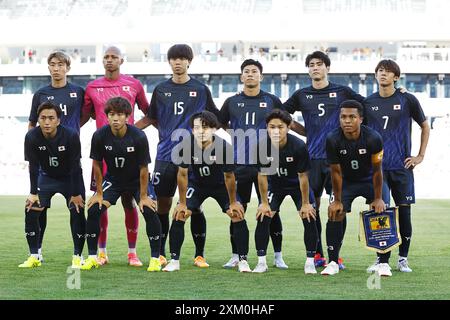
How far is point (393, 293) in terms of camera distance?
826cm

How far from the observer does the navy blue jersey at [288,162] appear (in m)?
9.73

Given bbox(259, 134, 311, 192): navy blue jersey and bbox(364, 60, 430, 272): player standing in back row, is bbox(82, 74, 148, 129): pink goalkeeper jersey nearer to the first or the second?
bbox(259, 134, 311, 192): navy blue jersey

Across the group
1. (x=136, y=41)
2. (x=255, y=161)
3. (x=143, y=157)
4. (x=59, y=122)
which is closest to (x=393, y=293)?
(x=255, y=161)

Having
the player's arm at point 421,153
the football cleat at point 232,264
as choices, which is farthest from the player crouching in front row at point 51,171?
the player's arm at point 421,153

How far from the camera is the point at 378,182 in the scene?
9531mm

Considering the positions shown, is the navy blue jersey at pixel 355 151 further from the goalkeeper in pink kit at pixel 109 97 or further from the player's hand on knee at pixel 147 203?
the goalkeeper in pink kit at pixel 109 97

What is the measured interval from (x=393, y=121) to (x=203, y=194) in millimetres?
1985

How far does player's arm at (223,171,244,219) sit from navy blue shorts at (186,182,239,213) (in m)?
Answer: 0.16

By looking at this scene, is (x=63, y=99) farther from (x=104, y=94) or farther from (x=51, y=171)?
(x=51, y=171)

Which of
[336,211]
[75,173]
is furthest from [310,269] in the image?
[75,173]

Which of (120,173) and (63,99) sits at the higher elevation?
(63,99)

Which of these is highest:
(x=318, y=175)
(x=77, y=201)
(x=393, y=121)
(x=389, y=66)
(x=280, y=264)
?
(x=389, y=66)
